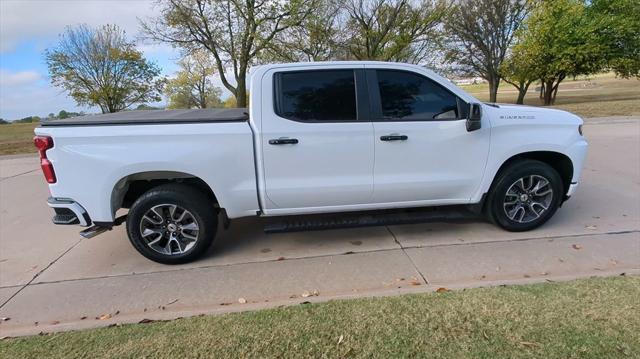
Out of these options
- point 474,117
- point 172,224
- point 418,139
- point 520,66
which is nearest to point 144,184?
point 172,224

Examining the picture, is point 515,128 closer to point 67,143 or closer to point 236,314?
point 236,314

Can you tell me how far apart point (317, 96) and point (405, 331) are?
2.34 meters

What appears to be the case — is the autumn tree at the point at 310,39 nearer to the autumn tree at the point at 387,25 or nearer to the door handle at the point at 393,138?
the autumn tree at the point at 387,25

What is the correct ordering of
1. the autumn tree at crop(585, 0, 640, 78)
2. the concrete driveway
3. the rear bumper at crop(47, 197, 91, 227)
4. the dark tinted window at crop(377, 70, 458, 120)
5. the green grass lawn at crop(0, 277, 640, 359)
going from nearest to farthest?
the green grass lawn at crop(0, 277, 640, 359), the concrete driveway, the rear bumper at crop(47, 197, 91, 227), the dark tinted window at crop(377, 70, 458, 120), the autumn tree at crop(585, 0, 640, 78)

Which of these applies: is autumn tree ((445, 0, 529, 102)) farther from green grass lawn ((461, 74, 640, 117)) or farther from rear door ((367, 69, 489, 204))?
rear door ((367, 69, 489, 204))

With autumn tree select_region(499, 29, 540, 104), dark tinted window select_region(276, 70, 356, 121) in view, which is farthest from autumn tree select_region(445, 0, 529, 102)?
dark tinted window select_region(276, 70, 356, 121)

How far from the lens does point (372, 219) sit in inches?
162

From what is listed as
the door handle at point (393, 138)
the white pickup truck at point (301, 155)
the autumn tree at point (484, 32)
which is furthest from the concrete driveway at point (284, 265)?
the autumn tree at point (484, 32)

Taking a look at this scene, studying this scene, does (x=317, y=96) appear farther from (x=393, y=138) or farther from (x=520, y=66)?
(x=520, y=66)

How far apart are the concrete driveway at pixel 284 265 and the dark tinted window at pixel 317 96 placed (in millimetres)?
1447

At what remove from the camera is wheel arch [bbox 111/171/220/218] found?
3715 mm

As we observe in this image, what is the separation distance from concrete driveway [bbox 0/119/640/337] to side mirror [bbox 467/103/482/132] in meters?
1.24

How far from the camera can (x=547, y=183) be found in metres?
4.24

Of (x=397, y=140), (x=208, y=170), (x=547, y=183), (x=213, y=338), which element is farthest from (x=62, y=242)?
(x=547, y=183)
